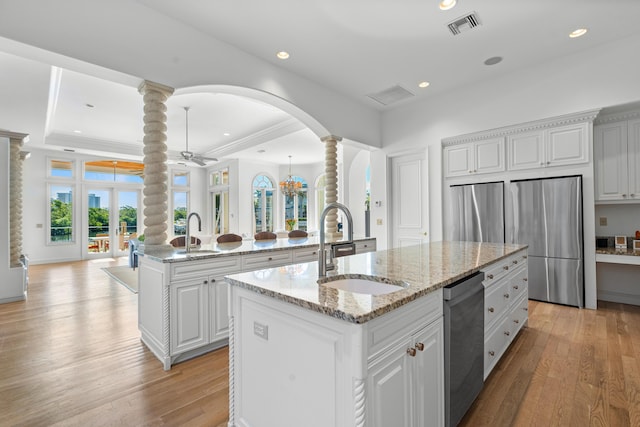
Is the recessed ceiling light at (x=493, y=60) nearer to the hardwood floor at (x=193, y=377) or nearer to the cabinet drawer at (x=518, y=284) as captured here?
the cabinet drawer at (x=518, y=284)

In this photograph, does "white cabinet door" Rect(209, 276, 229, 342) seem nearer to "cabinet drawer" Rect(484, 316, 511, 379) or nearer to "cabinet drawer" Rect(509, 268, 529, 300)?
"cabinet drawer" Rect(484, 316, 511, 379)

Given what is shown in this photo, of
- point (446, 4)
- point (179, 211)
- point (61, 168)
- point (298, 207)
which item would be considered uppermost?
point (446, 4)

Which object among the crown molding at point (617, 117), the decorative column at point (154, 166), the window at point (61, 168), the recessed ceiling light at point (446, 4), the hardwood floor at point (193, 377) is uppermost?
the recessed ceiling light at point (446, 4)

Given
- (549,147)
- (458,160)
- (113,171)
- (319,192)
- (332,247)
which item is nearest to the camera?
(332,247)

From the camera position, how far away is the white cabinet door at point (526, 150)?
13.3 ft

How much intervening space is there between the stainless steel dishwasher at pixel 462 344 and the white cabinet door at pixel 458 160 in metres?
3.31

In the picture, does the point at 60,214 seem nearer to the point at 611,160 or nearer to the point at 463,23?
the point at 463,23

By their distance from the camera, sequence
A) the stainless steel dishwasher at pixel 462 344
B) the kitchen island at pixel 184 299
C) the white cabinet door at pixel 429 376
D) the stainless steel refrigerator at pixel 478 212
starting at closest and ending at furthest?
1. the white cabinet door at pixel 429 376
2. the stainless steel dishwasher at pixel 462 344
3. the kitchen island at pixel 184 299
4. the stainless steel refrigerator at pixel 478 212

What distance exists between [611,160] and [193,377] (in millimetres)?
5294

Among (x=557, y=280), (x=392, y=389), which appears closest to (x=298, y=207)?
(x=557, y=280)

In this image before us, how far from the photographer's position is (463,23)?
3.14m

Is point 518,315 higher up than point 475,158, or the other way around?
point 475,158

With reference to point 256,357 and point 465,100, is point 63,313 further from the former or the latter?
point 465,100

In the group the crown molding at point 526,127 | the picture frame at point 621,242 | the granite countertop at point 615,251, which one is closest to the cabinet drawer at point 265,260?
the crown molding at point 526,127
